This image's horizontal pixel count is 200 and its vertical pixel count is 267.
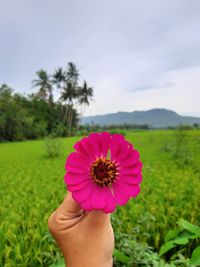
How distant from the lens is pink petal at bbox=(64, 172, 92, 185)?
51 centimetres

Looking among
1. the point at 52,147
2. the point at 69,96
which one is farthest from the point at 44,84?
the point at 52,147

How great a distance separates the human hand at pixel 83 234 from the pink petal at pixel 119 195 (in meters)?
0.13

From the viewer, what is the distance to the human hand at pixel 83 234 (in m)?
0.63

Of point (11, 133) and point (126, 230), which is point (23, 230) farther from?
point (11, 133)

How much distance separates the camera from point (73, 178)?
1.68 ft

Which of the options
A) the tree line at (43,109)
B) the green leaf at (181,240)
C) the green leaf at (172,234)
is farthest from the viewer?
the tree line at (43,109)

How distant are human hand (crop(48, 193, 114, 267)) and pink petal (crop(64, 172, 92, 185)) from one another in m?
0.12

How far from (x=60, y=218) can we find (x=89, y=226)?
69 millimetres

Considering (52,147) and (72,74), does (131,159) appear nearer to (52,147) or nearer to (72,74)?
(52,147)

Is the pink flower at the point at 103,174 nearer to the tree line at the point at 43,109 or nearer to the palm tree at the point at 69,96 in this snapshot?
the tree line at the point at 43,109

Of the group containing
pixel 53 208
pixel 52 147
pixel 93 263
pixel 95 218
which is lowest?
pixel 53 208

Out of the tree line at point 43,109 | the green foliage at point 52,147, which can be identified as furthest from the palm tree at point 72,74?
the green foliage at point 52,147

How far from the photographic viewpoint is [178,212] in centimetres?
228

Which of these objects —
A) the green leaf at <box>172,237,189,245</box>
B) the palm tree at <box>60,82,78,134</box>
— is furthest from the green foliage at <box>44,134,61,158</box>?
the palm tree at <box>60,82,78,134</box>
